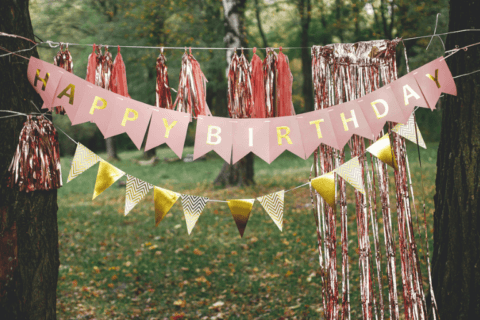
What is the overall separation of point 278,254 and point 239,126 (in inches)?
129

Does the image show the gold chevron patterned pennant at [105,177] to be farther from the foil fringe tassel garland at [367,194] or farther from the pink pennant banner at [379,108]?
the pink pennant banner at [379,108]

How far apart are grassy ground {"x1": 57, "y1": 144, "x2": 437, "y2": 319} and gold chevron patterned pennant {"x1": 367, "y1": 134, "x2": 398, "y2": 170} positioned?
6.07 ft

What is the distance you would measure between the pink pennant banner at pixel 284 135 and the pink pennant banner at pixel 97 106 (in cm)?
95

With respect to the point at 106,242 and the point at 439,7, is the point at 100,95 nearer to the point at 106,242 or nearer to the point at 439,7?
the point at 106,242

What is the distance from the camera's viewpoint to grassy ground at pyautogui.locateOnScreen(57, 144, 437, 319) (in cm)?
408

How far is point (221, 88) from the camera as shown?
1645 cm

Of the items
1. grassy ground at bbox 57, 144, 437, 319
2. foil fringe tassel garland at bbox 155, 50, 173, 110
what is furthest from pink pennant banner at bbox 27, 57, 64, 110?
grassy ground at bbox 57, 144, 437, 319

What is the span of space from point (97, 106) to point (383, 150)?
5.85 ft

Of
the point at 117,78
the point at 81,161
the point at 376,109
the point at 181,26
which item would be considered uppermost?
the point at 181,26

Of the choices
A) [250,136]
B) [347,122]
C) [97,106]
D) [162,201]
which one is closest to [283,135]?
[250,136]

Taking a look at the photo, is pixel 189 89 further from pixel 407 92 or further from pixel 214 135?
pixel 407 92

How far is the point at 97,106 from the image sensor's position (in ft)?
7.83

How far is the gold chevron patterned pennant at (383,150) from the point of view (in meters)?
2.42

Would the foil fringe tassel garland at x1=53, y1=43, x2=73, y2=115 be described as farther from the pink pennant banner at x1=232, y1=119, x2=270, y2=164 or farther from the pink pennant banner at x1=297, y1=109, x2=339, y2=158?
the pink pennant banner at x1=297, y1=109, x2=339, y2=158
